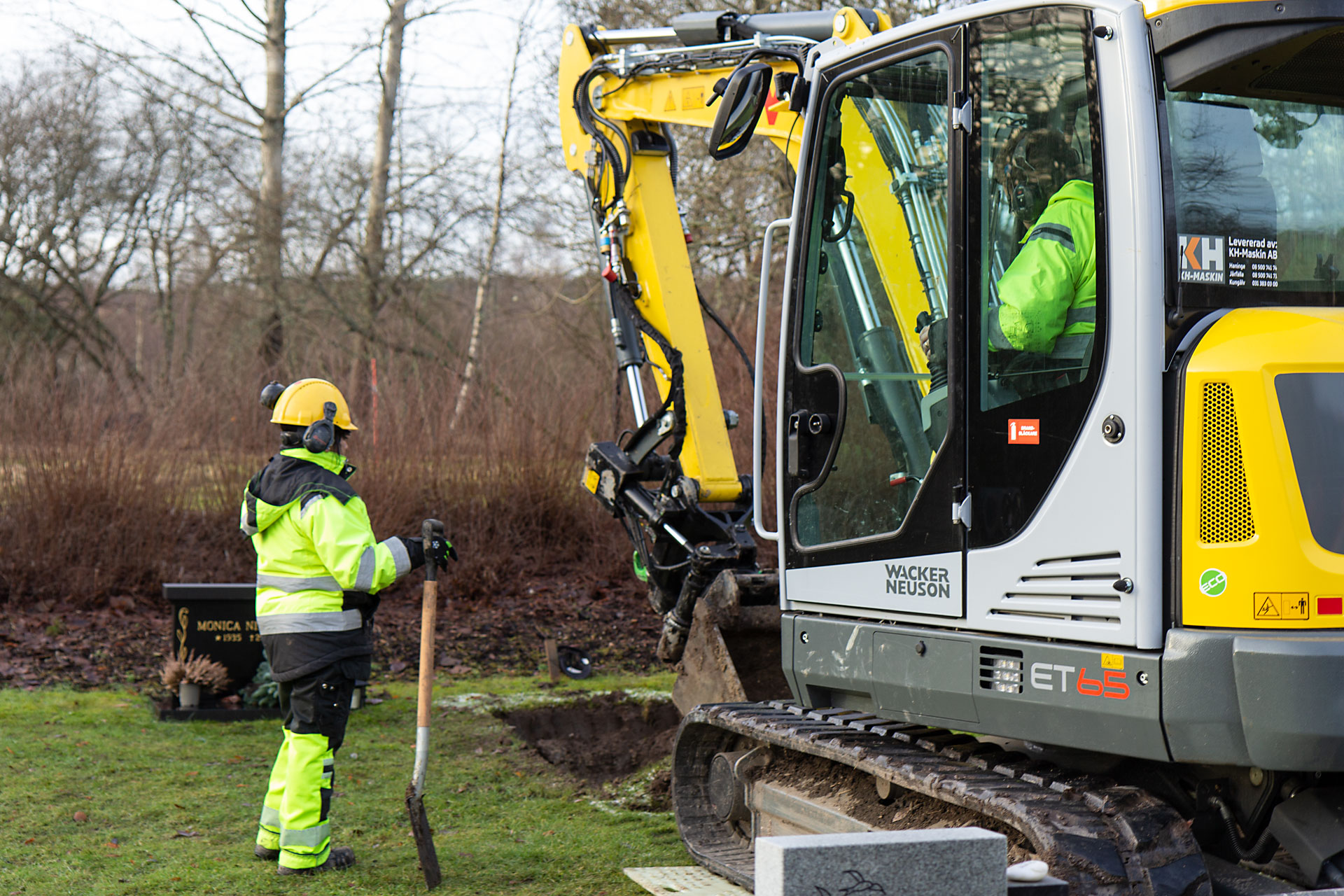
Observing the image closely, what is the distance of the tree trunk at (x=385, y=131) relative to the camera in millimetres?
20391

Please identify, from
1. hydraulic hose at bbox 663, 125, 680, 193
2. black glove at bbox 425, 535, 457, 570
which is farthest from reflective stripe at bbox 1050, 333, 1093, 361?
hydraulic hose at bbox 663, 125, 680, 193

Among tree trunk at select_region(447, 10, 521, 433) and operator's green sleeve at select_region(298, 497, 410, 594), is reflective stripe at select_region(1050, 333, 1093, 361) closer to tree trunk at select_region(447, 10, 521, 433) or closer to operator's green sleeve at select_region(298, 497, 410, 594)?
operator's green sleeve at select_region(298, 497, 410, 594)

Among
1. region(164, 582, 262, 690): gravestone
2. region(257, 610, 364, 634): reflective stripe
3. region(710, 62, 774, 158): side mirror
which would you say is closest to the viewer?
region(710, 62, 774, 158): side mirror

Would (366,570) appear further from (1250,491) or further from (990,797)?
(1250,491)

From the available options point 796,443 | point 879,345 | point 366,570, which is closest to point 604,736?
point 366,570

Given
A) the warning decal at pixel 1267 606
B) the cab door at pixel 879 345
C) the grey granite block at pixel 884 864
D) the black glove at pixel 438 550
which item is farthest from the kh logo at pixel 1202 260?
the black glove at pixel 438 550

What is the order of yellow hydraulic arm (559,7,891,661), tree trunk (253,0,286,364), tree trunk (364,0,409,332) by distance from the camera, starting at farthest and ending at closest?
tree trunk (364,0,409,332) → tree trunk (253,0,286,364) → yellow hydraulic arm (559,7,891,661)

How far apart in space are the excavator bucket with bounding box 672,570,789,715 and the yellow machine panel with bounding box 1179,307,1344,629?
2.83 metres

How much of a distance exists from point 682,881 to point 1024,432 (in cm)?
244

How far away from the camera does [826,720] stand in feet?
14.8

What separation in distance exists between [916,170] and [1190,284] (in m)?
1.12

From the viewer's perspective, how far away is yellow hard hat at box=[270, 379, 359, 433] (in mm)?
5520

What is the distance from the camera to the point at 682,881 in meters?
4.95

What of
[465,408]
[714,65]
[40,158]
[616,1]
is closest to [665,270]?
[714,65]
